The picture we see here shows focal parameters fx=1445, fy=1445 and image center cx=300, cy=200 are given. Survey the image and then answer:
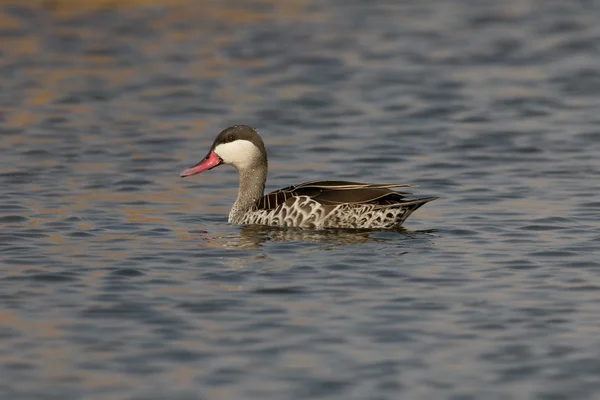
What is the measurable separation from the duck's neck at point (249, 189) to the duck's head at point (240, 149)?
5 cm

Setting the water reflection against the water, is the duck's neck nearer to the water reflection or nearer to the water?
the water

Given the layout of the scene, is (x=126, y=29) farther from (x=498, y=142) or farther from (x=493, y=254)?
(x=493, y=254)

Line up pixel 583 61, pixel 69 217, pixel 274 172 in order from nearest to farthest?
pixel 69 217
pixel 274 172
pixel 583 61

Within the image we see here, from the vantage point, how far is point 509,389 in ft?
26.0

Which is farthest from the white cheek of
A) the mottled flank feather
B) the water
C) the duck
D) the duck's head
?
the mottled flank feather

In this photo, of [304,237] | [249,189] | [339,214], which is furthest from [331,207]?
[249,189]

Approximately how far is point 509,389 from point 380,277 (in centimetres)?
268

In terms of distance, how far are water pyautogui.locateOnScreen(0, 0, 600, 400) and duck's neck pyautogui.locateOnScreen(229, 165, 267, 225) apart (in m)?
0.41

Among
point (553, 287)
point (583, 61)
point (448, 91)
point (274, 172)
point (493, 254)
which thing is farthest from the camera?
point (583, 61)

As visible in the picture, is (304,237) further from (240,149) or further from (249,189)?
(240,149)

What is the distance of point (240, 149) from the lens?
13516 millimetres

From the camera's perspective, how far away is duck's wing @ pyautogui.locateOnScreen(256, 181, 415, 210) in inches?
484

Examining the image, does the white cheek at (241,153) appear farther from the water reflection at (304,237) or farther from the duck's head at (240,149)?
the water reflection at (304,237)

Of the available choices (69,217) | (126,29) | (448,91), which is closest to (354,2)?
(126,29)
